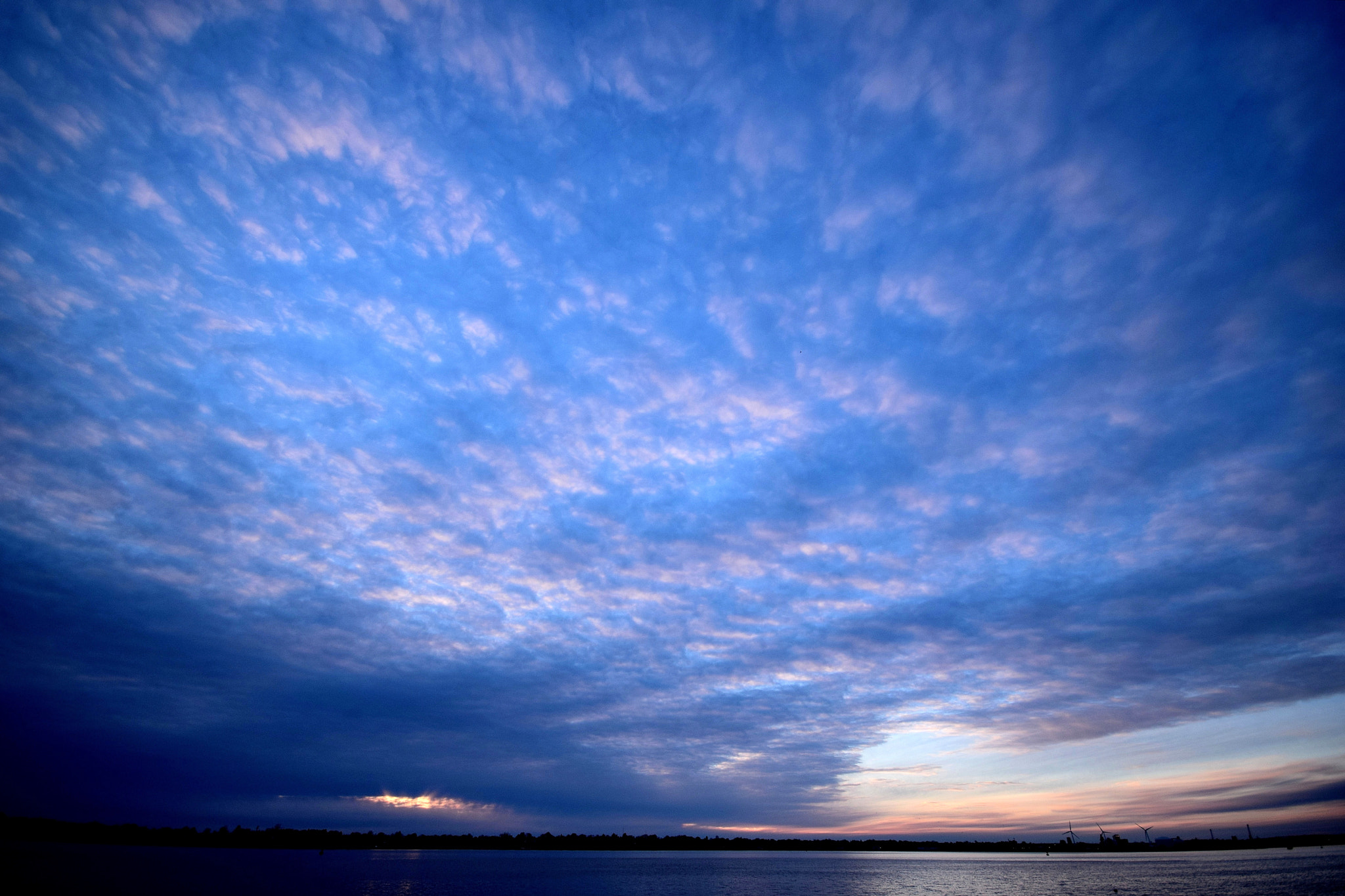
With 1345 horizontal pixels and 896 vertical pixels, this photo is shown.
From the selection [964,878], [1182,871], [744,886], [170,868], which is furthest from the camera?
[1182,871]

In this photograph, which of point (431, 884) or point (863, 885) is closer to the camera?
point (431, 884)

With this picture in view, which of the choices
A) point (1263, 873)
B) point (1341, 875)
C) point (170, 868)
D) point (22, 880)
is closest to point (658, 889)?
point (22, 880)

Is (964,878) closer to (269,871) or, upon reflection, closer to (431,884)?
(431,884)

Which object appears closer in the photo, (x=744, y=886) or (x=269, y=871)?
(x=744, y=886)

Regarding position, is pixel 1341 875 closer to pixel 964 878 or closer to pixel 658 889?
pixel 964 878

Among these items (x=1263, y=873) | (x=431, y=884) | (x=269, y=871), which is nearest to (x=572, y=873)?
(x=431, y=884)

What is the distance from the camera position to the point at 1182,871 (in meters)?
160

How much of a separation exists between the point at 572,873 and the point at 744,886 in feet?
213

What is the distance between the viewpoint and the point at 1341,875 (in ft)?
370

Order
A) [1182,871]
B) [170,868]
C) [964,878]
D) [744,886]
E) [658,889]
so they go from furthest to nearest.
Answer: [1182,871], [964,878], [170,868], [744,886], [658,889]

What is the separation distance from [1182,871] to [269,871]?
223244 mm

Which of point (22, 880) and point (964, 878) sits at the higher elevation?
point (22, 880)

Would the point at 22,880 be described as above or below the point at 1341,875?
above

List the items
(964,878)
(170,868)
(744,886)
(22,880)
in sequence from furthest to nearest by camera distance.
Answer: (964,878) < (170,868) < (744,886) < (22,880)
